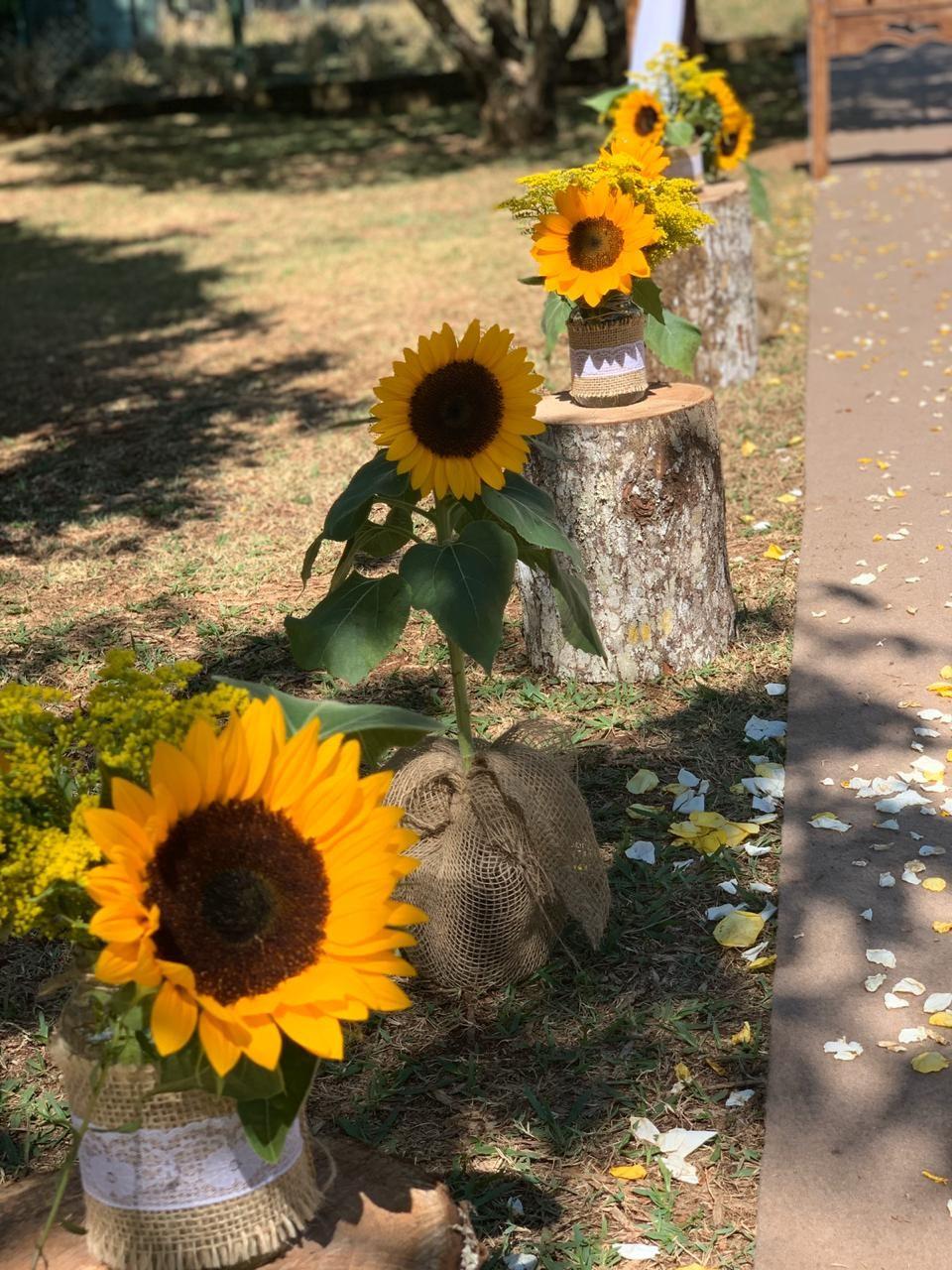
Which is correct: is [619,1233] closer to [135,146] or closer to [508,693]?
[508,693]

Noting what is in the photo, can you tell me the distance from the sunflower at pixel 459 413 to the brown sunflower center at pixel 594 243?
3.42 feet

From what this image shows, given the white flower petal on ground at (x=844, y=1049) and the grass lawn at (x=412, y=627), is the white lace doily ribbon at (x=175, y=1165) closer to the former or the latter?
the grass lawn at (x=412, y=627)

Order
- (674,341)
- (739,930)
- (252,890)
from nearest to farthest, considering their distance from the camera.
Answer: (252,890) < (739,930) < (674,341)

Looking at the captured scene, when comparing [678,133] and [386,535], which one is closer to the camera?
[386,535]

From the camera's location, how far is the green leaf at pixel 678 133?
6598 millimetres

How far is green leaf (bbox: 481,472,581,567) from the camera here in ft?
8.90

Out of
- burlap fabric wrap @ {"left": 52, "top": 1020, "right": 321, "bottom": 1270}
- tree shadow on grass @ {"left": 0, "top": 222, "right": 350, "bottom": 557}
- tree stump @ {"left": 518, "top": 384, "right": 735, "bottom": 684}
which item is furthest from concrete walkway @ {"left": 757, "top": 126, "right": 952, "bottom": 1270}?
tree shadow on grass @ {"left": 0, "top": 222, "right": 350, "bottom": 557}

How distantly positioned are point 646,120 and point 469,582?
4205 millimetres

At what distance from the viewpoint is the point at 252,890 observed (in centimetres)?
163

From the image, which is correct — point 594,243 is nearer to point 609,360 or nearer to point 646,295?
point 646,295

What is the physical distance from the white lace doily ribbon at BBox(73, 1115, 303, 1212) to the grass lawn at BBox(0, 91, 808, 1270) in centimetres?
74

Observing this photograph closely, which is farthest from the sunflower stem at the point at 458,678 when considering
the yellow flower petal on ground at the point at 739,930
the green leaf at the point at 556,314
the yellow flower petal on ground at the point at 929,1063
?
the green leaf at the point at 556,314

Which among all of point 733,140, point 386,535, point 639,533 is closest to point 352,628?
point 386,535

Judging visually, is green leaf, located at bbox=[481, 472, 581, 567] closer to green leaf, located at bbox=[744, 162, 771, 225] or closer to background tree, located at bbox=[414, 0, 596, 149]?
green leaf, located at bbox=[744, 162, 771, 225]
